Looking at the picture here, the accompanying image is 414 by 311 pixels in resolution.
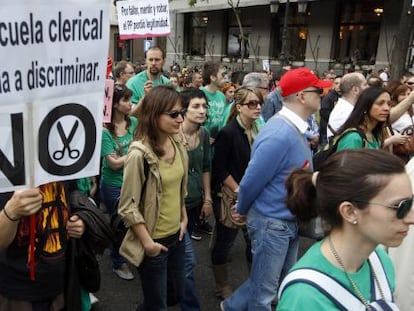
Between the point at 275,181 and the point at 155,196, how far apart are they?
0.75 m

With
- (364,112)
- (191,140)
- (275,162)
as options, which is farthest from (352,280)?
(364,112)

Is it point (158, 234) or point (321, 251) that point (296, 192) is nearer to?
point (321, 251)

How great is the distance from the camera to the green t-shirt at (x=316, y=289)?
1.43 metres

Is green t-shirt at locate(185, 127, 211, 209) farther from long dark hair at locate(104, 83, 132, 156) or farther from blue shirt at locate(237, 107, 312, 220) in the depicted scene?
blue shirt at locate(237, 107, 312, 220)

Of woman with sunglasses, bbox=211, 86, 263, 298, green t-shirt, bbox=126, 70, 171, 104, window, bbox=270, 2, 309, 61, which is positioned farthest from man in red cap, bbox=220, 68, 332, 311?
window, bbox=270, 2, 309, 61

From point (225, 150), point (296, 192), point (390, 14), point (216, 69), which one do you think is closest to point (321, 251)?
point (296, 192)

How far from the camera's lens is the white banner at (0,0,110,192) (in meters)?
1.65

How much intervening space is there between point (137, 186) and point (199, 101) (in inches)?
51.9

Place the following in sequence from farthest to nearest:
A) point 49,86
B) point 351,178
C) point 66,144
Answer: point 66,144
point 49,86
point 351,178

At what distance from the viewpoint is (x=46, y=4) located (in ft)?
5.48

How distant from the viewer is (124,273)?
416 cm

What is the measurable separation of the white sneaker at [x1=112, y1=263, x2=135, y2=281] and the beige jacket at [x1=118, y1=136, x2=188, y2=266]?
148 cm

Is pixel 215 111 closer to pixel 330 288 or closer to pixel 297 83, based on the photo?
pixel 297 83

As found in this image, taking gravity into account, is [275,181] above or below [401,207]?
below
